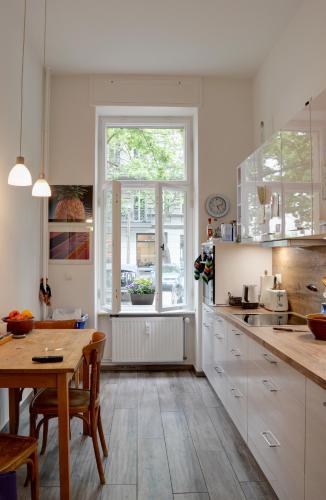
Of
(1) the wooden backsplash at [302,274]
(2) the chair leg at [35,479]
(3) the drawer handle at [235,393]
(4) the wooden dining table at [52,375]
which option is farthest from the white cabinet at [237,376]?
(2) the chair leg at [35,479]

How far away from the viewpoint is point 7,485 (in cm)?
181

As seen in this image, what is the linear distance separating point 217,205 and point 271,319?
5.81 ft

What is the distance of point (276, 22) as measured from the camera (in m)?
3.60

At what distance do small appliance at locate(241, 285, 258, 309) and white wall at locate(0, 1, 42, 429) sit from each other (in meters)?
2.04

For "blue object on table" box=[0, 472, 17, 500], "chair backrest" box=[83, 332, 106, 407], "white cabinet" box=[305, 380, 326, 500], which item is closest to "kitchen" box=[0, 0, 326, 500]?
"chair backrest" box=[83, 332, 106, 407]

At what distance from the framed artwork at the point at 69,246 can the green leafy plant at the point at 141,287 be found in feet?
2.29

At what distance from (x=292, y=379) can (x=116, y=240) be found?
2928 millimetres

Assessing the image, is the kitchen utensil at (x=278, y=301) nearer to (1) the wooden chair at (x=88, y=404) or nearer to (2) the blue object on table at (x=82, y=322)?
(1) the wooden chair at (x=88, y=404)

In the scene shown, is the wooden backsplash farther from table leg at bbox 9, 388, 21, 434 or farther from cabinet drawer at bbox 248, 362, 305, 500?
table leg at bbox 9, 388, 21, 434

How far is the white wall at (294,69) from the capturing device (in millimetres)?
3041

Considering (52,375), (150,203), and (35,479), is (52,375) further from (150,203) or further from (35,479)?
(150,203)

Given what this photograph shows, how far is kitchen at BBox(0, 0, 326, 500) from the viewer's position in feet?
10.7

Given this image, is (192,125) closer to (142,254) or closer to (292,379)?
(142,254)

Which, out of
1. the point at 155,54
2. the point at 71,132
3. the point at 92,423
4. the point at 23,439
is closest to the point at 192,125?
the point at 155,54
